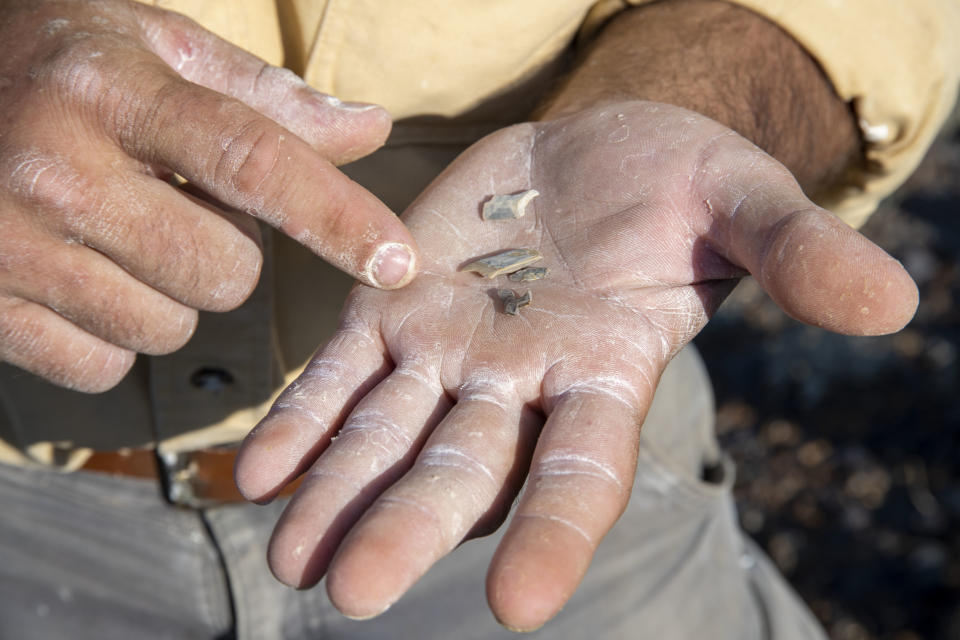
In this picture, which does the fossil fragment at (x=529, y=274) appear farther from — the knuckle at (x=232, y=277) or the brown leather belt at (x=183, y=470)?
the brown leather belt at (x=183, y=470)

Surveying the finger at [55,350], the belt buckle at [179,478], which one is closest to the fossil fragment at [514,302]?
the finger at [55,350]

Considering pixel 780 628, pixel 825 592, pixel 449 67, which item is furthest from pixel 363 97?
pixel 825 592

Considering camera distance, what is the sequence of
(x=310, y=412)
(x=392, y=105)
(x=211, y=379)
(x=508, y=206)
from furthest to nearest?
1. (x=211, y=379)
2. (x=392, y=105)
3. (x=508, y=206)
4. (x=310, y=412)

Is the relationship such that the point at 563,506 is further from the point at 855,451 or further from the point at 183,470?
the point at 855,451

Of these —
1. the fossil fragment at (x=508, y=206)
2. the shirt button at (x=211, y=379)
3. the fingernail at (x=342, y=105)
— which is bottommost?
the shirt button at (x=211, y=379)

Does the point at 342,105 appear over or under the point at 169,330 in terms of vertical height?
over

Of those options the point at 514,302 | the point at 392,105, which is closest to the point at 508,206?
the point at 514,302

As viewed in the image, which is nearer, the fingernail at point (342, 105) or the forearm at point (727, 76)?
the fingernail at point (342, 105)

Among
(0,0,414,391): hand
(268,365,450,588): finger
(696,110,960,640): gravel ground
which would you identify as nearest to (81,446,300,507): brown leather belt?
(0,0,414,391): hand
